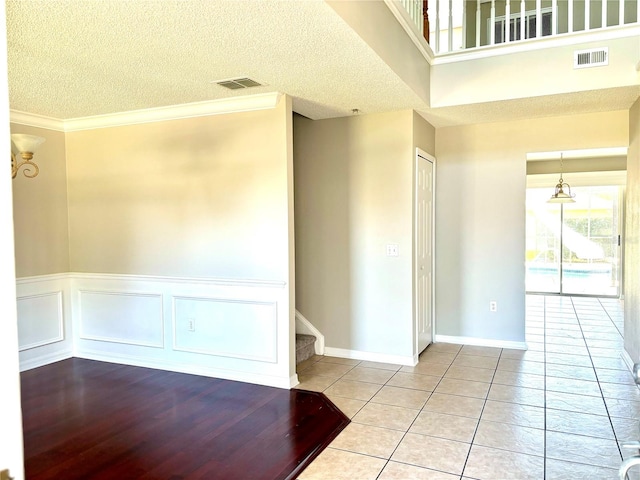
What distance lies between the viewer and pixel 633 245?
4039mm

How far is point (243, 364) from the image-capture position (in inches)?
153

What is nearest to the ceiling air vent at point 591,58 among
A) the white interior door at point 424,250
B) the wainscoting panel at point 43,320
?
the white interior door at point 424,250

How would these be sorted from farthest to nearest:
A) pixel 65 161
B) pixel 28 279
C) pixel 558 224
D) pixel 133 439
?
pixel 558 224 → pixel 65 161 → pixel 28 279 → pixel 133 439

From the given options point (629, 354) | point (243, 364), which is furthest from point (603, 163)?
point (243, 364)

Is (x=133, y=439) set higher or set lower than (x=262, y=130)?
lower

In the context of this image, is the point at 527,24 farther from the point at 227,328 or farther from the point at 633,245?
the point at 227,328

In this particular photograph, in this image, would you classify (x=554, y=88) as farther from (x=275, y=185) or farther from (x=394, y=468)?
(x=394, y=468)

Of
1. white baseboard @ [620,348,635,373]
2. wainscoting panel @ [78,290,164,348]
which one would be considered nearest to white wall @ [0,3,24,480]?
wainscoting panel @ [78,290,164,348]

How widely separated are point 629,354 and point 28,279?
5.58m

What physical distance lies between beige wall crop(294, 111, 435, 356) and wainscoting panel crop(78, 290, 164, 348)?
1.43 metres

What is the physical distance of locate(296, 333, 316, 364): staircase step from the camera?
434cm

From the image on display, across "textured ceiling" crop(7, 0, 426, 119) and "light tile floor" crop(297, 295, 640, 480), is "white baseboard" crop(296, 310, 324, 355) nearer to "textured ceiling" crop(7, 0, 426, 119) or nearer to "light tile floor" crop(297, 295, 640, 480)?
"light tile floor" crop(297, 295, 640, 480)

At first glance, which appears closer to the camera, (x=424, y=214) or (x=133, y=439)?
(x=133, y=439)

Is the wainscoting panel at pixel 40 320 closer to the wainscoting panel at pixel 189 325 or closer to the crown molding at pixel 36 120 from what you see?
the wainscoting panel at pixel 189 325
